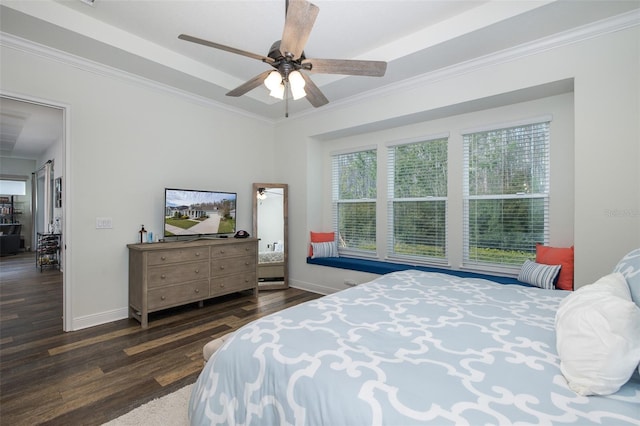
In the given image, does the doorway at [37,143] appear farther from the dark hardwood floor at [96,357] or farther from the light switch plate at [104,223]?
the dark hardwood floor at [96,357]

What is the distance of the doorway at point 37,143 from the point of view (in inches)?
118

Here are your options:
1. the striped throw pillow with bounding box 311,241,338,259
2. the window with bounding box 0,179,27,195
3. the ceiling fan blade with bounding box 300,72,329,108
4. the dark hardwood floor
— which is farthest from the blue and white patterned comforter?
the window with bounding box 0,179,27,195

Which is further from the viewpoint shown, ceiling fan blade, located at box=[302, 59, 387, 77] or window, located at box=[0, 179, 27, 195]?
window, located at box=[0, 179, 27, 195]

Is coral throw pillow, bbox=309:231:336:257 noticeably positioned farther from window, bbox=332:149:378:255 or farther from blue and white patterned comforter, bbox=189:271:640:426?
→ blue and white patterned comforter, bbox=189:271:640:426

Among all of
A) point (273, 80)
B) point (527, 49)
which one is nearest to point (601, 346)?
point (273, 80)

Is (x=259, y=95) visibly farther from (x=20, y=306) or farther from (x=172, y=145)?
(x=20, y=306)

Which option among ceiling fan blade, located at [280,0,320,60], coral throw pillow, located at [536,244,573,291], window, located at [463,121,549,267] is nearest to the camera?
ceiling fan blade, located at [280,0,320,60]

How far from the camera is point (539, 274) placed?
2.76 m

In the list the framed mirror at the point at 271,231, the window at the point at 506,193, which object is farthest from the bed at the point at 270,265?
the window at the point at 506,193

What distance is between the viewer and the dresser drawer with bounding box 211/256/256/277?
147 inches

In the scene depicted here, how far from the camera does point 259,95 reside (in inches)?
166

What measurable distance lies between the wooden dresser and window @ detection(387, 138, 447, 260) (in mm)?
2052

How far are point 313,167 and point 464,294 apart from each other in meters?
3.19

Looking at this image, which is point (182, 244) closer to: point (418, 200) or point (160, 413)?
Result: point (160, 413)
